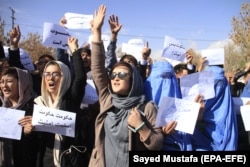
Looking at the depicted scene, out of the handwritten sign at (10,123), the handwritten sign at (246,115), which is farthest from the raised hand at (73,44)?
the handwritten sign at (246,115)

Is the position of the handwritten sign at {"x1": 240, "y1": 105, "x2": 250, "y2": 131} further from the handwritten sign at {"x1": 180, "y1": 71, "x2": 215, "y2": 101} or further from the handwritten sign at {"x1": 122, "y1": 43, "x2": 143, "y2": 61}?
the handwritten sign at {"x1": 122, "y1": 43, "x2": 143, "y2": 61}

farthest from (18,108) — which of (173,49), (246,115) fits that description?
(173,49)

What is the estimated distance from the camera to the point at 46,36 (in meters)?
4.02

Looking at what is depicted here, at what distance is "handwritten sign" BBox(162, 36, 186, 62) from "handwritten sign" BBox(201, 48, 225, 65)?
2.25ft

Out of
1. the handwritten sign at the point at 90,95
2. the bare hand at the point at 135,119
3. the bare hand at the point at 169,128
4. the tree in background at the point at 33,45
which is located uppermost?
the tree in background at the point at 33,45

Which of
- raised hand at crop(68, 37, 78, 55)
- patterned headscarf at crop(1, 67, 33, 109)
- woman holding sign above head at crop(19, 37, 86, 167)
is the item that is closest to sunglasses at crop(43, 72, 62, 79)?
woman holding sign above head at crop(19, 37, 86, 167)

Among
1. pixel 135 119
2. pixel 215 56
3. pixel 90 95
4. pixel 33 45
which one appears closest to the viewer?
pixel 135 119

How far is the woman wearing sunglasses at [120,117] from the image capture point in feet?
7.93

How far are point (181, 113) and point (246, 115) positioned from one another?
28.0 inches

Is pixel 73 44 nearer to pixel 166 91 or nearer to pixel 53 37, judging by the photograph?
pixel 53 37

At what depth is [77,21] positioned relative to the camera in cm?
453

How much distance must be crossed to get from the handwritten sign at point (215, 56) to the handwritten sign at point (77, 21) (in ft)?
6.15

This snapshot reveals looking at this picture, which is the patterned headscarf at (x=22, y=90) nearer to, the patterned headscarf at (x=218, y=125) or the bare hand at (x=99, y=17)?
the bare hand at (x=99, y=17)

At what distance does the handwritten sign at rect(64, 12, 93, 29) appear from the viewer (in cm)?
452
